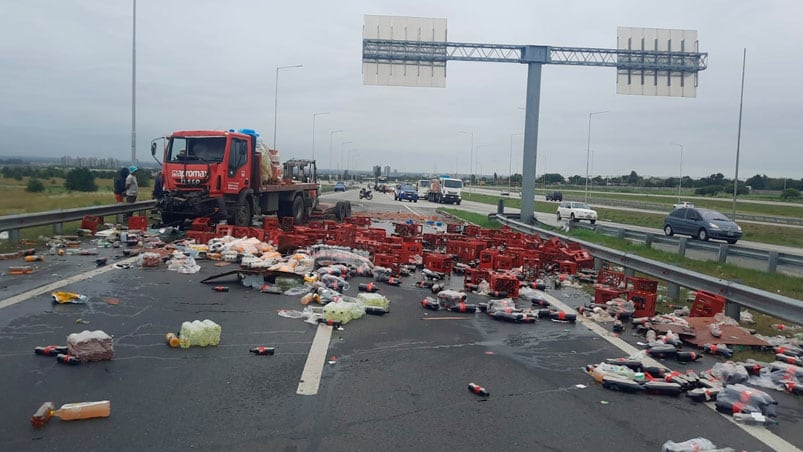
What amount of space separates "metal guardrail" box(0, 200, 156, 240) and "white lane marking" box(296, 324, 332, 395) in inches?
410

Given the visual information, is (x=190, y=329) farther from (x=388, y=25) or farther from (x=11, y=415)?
(x=388, y=25)

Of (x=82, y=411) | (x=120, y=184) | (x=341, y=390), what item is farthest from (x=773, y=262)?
(x=120, y=184)

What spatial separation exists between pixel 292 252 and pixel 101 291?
18.0ft

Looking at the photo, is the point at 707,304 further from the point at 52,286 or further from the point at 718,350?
the point at 52,286

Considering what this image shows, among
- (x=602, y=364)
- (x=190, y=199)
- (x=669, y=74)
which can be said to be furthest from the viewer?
(x=669, y=74)

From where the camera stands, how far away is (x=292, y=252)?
588 inches

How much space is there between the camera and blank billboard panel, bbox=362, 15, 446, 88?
85.8 feet

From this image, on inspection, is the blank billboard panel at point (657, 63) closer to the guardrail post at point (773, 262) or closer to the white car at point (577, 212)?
the guardrail post at point (773, 262)

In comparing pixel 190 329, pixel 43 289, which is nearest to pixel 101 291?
pixel 43 289

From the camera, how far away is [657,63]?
25.8m

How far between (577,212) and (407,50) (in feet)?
64.9

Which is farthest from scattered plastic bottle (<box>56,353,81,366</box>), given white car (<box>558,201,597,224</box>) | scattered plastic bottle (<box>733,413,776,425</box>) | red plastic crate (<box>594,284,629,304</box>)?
white car (<box>558,201,597,224</box>)

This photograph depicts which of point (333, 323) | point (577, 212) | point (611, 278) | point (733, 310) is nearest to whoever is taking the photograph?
point (333, 323)

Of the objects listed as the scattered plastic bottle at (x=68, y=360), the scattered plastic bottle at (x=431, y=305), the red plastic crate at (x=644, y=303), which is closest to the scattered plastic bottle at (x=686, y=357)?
the red plastic crate at (x=644, y=303)
